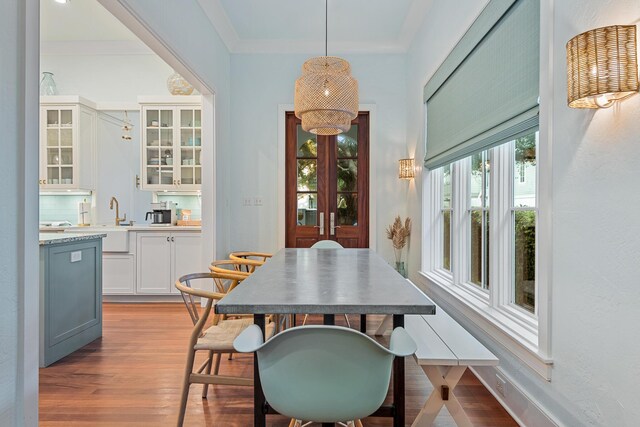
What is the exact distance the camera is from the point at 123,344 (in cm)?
326

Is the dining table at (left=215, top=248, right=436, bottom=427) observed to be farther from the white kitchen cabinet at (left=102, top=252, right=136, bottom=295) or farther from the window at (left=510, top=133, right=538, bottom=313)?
the white kitchen cabinet at (left=102, top=252, right=136, bottom=295)

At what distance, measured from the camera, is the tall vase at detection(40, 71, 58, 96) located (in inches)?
199

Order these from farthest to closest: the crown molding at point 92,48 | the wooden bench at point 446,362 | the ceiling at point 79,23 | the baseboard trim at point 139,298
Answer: the crown molding at point 92,48 → the baseboard trim at point 139,298 → the ceiling at point 79,23 → the wooden bench at point 446,362

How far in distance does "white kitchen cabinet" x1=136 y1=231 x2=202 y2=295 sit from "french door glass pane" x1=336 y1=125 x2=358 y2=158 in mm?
2213

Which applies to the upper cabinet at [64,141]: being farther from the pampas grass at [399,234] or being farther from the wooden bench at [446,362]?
the wooden bench at [446,362]

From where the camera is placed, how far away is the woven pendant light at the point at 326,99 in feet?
9.09

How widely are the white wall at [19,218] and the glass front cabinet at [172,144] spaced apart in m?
3.23

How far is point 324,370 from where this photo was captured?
1.12m

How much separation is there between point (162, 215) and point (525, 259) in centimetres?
427

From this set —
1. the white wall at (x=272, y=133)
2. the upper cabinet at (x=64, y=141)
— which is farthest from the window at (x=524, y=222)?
the upper cabinet at (x=64, y=141)

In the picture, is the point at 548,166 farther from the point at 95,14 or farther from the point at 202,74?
the point at 95,14

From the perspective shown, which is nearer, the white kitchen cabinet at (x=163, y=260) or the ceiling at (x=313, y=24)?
the ceiling at (x=313, y=24)

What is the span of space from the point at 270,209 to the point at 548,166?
3686mm

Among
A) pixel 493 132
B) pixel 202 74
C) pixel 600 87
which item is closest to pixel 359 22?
pixel 202 74
